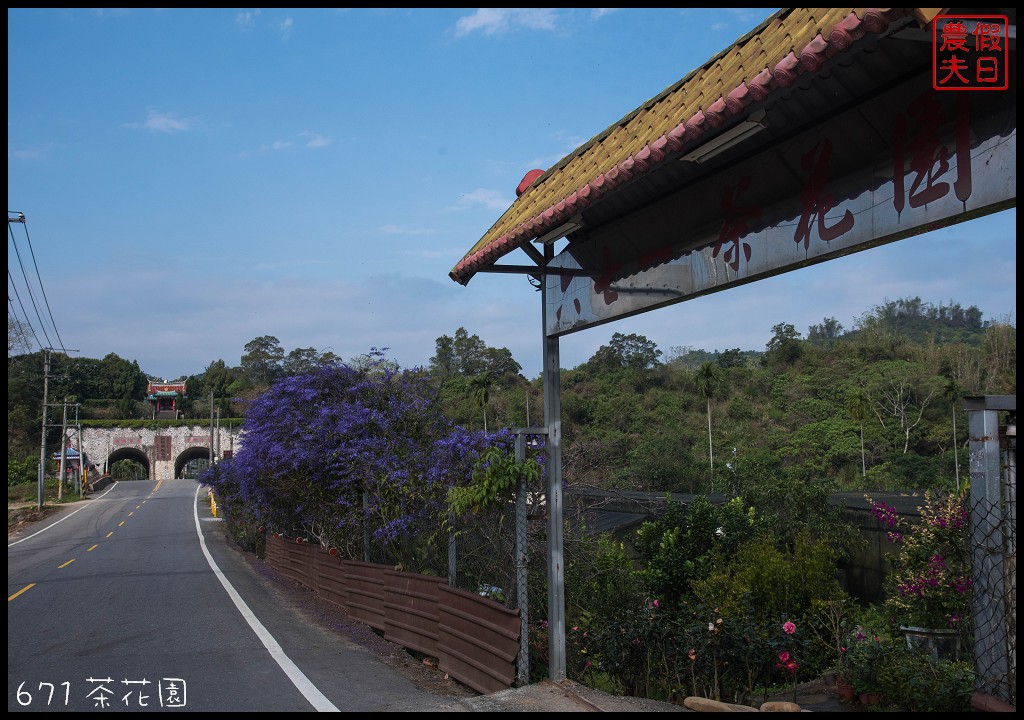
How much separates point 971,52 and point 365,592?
32.9 feet

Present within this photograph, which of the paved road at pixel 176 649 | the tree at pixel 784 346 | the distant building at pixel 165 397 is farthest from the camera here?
the distant building at pixel 165 397

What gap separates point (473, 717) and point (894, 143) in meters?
4.59

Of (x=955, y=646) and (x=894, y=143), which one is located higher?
(x=894, y=143)

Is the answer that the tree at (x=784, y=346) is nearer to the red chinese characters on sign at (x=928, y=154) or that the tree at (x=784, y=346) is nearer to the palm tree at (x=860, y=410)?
the palm tree at (x=860, y=410)

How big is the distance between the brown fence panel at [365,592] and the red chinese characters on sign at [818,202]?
777cm

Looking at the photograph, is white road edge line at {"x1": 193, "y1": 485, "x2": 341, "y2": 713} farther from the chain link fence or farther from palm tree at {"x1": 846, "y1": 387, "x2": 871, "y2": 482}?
palm tree at {"x1": 846, "y1": 387, "x2": 871, "y2": 482}

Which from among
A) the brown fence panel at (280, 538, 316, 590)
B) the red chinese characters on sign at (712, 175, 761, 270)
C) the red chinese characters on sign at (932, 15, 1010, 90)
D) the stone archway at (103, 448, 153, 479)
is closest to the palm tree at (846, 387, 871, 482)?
the brown fence panel at (280, 538, 316, 590)

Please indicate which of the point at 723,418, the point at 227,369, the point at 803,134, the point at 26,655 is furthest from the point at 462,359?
the point at 803,134

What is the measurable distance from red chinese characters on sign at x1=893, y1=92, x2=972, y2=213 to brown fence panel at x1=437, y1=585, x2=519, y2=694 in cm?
457

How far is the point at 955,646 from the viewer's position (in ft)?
20.7

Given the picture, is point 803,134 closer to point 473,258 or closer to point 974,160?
point 974,160

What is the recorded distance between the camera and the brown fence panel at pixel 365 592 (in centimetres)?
1084

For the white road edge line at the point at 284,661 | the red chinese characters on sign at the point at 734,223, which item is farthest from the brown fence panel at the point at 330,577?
the red chinese characters on sign at the point at 734,223

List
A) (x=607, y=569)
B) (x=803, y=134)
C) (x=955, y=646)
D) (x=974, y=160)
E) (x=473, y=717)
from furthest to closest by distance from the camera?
(x=607, y=569), (x=955, y=646), (x=473, y=717), (x=803, y=134), (x=974, y=160)
